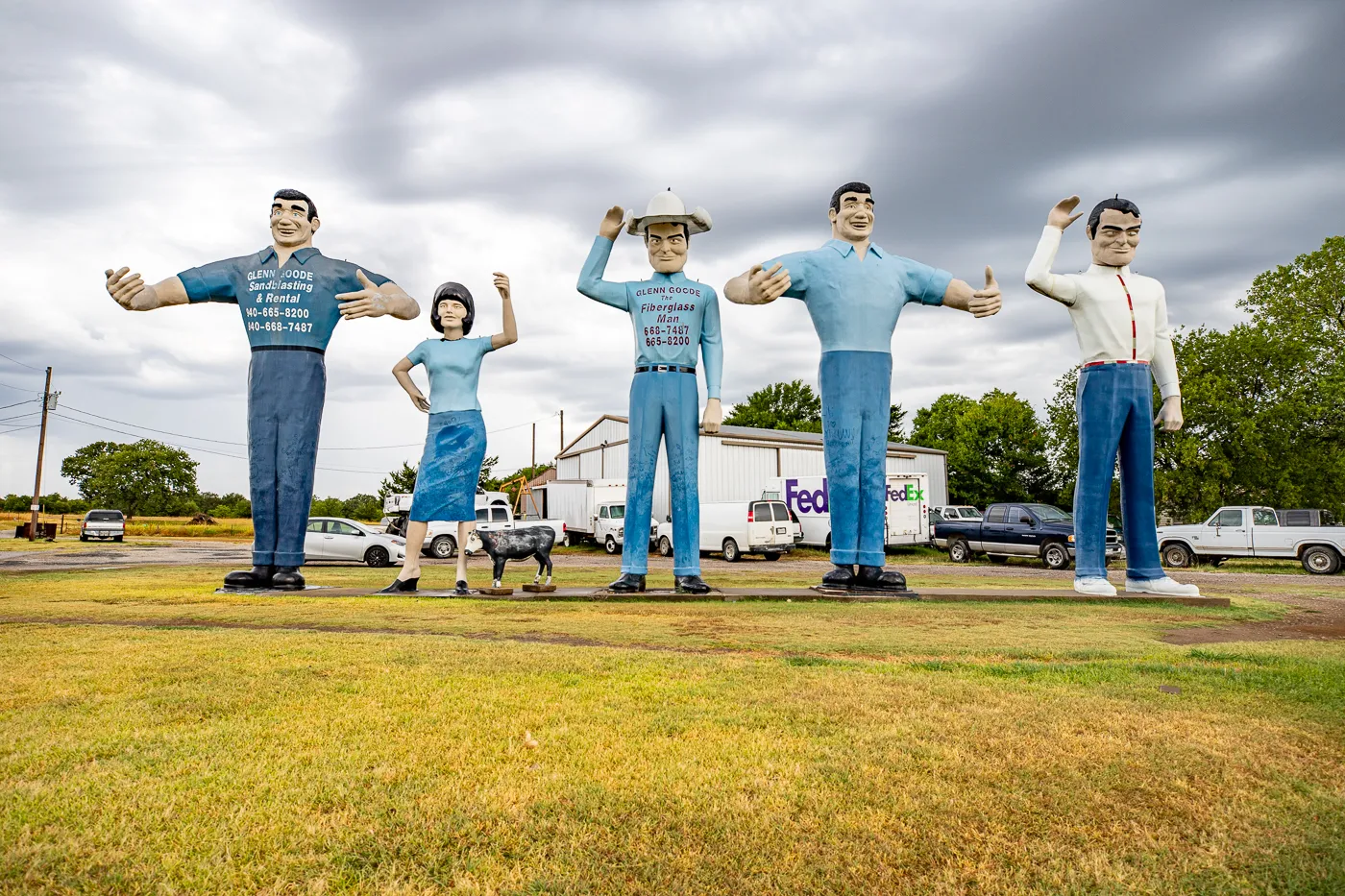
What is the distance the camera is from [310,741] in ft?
8.65

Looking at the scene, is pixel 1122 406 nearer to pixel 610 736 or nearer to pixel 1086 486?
pixel 1086 486

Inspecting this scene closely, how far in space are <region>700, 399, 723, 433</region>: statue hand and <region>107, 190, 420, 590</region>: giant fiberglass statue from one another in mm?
3036

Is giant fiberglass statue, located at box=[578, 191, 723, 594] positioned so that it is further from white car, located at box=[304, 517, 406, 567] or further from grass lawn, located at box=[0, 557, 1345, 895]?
white car, located at box=[304, 517, 406, 567]

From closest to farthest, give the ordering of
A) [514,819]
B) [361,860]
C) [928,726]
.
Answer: [361,860], [514,819], [928,726]

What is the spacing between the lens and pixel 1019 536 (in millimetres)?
19516

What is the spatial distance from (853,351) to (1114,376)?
2.59 metres

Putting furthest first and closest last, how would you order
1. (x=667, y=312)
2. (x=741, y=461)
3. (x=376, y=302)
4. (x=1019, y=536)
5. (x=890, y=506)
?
1. (x=741, y=461)
2. (x=890, y=506)
3. (x=1019, y=536)
4. (x=376, y=302)
5. (x=667, y=312)

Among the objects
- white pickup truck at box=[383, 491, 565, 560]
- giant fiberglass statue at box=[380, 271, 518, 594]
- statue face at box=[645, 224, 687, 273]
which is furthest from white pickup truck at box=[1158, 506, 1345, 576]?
giant fiberglass statue at box=[380, 271, 518, 594]

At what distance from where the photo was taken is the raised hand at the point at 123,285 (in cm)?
783

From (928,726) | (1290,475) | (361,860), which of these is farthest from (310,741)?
(1290,475)

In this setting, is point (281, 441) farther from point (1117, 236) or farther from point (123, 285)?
point (1117, 236)

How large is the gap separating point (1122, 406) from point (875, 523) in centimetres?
265

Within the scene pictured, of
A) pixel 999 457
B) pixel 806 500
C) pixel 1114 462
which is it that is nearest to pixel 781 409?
pixel 999 457

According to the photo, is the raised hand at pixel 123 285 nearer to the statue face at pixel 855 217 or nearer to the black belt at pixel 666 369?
the black belt at pixel 666 369
